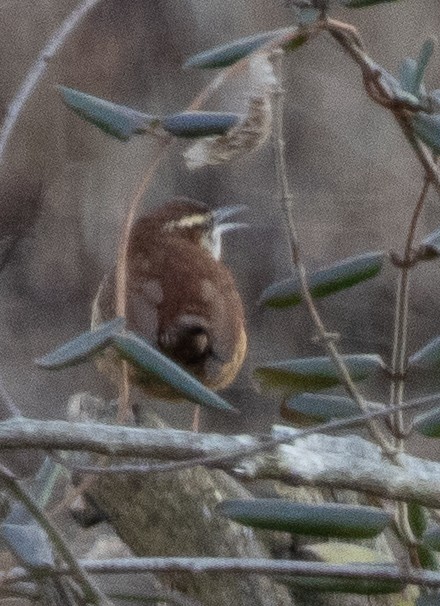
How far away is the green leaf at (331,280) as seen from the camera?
1309mm

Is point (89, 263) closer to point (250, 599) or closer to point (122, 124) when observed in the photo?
point (250, 599)

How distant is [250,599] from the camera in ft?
5.83

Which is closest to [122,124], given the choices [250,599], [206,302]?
[250,599]

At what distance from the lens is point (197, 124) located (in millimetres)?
1070

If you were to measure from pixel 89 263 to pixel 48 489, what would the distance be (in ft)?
6.95

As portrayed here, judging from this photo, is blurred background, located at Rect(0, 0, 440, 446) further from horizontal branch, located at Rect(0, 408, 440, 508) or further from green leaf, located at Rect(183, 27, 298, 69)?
horizontal branch, located at Rect(0, 408, 440, 508)

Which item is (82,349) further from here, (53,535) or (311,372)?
(311,372)

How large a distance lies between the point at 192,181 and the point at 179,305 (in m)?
1.10

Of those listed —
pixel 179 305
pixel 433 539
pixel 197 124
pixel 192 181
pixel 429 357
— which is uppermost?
pixel 197 124

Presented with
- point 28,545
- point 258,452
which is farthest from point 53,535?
point 258,452

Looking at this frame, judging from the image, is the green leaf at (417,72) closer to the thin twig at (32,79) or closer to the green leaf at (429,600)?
the thin twig at (32,79)

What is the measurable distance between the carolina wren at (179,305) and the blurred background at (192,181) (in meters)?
0.47

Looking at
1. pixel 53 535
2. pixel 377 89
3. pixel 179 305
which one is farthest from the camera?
pixel 179 305

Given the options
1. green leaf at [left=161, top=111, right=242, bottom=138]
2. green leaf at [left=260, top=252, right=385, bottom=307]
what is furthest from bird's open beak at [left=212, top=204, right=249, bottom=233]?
green leaf at [left=161, top=111, right=242, bottom=138]
